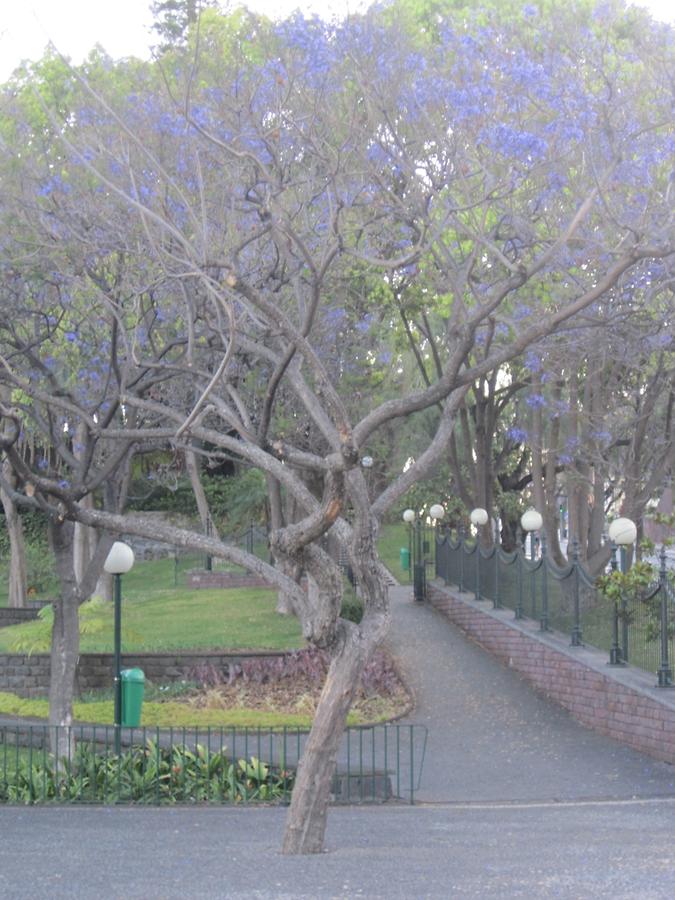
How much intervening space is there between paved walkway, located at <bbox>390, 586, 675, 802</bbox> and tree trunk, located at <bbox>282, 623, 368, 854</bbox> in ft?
17.2

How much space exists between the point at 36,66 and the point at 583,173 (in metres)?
12.7

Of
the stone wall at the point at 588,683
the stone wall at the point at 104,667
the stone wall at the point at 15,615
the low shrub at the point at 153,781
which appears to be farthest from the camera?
the stone wall at the point at 15,615

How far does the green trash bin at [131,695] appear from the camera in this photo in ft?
57.4

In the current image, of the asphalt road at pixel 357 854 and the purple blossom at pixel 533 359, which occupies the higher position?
the purple blossom at pixel 533 359

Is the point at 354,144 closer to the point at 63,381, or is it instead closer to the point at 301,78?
the point at 301,78

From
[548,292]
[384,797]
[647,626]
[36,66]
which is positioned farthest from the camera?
[36,66]

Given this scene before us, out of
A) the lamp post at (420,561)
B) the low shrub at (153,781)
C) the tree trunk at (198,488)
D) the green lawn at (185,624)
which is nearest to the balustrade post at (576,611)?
the green lawn at (185,624)

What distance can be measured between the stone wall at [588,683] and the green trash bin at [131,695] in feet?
21.5

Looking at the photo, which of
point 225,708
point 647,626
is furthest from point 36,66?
point 647,626

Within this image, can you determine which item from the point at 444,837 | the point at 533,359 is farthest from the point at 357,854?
the point at 533,359

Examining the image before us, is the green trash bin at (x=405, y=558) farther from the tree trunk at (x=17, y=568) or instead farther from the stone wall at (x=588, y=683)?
the stone wall at (x=588, y=683)

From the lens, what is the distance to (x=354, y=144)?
15.3 meters

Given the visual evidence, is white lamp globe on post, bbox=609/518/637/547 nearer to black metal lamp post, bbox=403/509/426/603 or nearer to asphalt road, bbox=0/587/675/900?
asphalt road, bbox=0/587/675/900

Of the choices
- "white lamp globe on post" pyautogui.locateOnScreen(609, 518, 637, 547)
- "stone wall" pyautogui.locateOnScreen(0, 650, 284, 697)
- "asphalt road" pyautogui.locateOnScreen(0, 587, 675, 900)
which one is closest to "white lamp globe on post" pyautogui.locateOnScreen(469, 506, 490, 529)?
"stone wall" pyautogui.locateOnScreen(0, 650, 284, 697)
